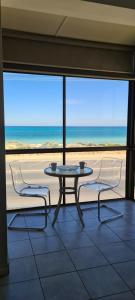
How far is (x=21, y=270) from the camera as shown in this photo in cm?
207

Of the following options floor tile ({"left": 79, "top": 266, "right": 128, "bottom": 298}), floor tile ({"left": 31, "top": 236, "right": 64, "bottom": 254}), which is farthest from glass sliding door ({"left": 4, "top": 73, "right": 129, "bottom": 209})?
floor tile ({"left": 79, "top": 266, "right": 128, "bottom": 298})

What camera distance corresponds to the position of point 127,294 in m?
1.78

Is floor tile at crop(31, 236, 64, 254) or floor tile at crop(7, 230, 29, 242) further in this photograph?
floor tile at crop(7, 230, 29, 242)

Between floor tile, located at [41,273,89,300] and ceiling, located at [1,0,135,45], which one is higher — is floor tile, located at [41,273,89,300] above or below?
below

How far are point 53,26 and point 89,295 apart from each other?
2.88 meters

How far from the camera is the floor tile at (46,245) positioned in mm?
2408

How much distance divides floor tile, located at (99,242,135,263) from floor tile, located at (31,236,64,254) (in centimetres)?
46

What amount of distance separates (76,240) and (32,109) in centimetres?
285

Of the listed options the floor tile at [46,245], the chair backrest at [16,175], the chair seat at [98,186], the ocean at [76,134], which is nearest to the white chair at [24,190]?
the chair backrest at [16,175]

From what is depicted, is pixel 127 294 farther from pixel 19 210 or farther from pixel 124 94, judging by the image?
pixel 124 94

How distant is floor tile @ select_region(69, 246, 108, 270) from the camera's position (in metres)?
2.17

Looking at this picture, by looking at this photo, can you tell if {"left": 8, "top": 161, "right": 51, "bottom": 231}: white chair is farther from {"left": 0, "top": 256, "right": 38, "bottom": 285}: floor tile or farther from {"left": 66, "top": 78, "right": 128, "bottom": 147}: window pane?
{"left": 66, "top": 78, "right": 128, "bottom": 147}: window pane

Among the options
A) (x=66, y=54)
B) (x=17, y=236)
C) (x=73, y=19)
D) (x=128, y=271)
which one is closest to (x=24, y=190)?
(x=17, y=236)

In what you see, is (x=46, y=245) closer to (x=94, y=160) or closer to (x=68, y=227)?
(x=68, y=227)
